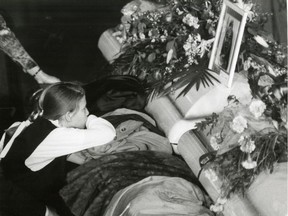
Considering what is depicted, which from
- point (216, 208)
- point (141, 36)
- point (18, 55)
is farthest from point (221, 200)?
point (18, 55)

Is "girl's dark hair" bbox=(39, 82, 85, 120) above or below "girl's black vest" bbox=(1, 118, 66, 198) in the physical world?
above

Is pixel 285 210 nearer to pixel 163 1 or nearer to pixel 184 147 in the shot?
pixel 184 147

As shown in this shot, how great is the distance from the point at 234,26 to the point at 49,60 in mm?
1408

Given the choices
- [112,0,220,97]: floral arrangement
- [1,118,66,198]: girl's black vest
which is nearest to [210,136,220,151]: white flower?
[112,0,220,97]: floral arrangement

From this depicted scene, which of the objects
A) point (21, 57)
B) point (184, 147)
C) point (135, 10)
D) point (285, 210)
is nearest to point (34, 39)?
point (21, 57)

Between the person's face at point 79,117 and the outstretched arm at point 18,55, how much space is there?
1.71ft

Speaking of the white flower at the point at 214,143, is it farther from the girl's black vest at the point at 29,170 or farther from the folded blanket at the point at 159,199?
the girl's black vest at the point at 29,170

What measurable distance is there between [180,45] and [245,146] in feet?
2.94

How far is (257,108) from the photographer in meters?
1.57

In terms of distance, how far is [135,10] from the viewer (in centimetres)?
272

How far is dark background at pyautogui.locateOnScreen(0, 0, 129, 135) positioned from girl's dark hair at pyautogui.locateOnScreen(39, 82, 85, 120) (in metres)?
0.53

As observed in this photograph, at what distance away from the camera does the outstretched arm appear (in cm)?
261

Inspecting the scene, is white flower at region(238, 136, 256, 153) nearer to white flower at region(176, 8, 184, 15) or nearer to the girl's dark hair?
the girl's dark hair

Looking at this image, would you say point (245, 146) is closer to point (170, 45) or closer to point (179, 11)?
point (170, 45)
